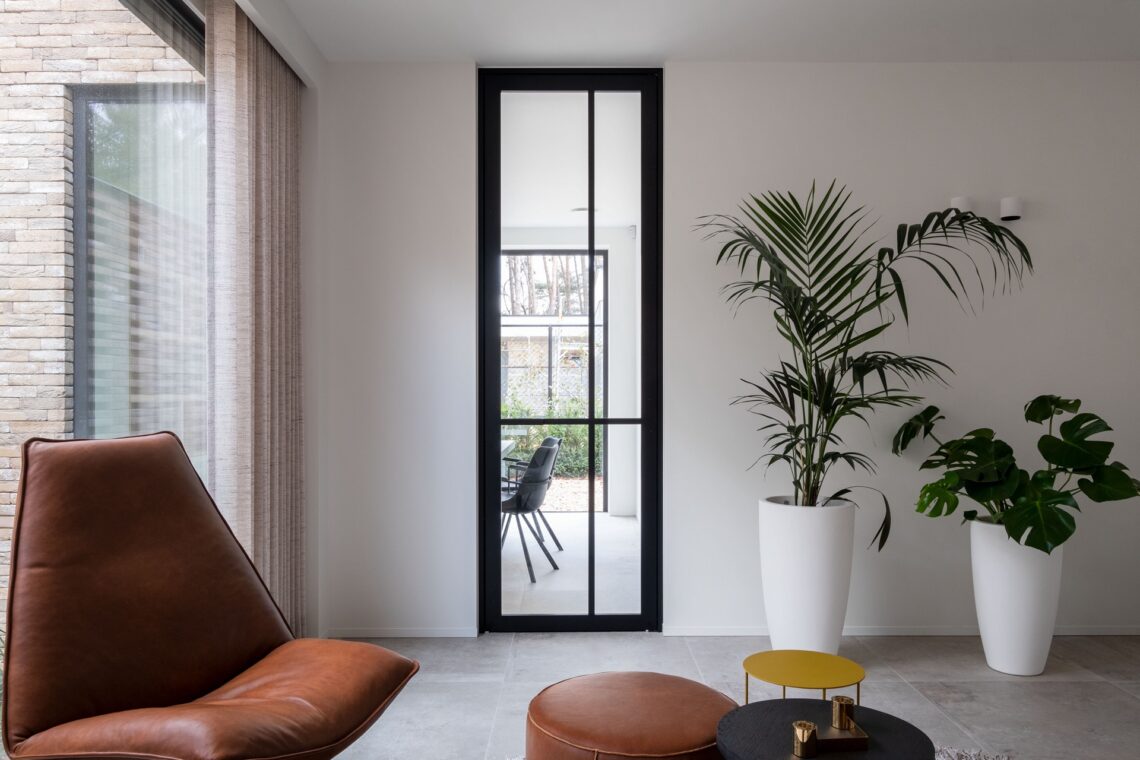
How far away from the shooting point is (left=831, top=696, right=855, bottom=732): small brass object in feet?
5.36

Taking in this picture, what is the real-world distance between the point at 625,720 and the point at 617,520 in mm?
1870

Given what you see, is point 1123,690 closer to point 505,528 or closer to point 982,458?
point 982,458

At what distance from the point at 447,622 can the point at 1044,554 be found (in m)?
2.47

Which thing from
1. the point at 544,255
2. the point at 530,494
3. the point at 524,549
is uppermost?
the point at 544,255

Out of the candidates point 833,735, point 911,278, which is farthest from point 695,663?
point 911,278

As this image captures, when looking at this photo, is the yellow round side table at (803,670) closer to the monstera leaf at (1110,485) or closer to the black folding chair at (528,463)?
the monstera leaf at (1110,485)

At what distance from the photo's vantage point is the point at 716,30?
323cm

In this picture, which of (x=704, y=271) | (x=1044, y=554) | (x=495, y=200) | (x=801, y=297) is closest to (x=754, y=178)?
(x=704, y=271)

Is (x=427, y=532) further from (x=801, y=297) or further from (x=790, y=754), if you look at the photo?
(x=790, y=754)

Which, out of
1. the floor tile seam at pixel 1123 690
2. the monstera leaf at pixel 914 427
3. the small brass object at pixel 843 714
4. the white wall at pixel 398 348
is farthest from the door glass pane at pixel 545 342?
the floor tile seam at pixel 1123 690

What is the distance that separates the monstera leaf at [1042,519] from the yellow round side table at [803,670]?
109cm

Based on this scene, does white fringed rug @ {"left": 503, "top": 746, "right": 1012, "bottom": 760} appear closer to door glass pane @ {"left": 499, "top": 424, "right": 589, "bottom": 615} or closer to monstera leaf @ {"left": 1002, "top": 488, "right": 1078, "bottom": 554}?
monstera leaf @ {"left": 1002, "top": 488, "right": 1078, "bottom": 554}

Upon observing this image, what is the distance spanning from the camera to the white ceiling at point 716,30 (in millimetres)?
3018

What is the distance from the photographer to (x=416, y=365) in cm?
352
